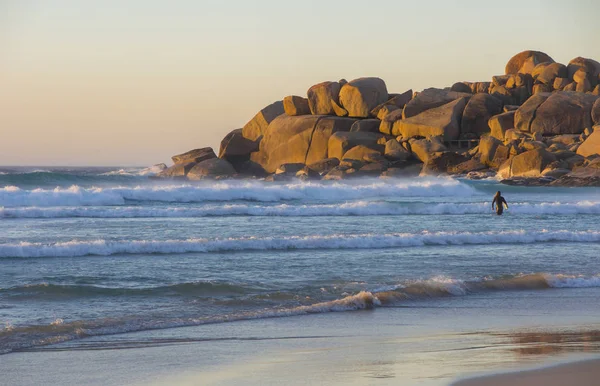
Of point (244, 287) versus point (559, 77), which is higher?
point (559, 77)

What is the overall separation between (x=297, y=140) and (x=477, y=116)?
1432 centimetres

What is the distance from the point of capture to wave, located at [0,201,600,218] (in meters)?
25.3

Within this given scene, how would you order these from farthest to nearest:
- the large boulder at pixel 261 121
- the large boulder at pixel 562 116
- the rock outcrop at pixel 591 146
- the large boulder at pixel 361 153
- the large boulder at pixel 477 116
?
1. the large boulder at pixel 261 121
2. the large boulder at pixel 477 116
3. the large boulder at pixel 562 116
4. the large boulder at pixel 361 153
5. the rock outcrop at pixel 591 146

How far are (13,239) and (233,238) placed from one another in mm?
4799

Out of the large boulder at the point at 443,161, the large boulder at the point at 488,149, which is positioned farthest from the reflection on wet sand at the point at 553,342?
the large boulder at the point at 488,149

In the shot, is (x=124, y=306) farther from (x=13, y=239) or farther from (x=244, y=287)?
(x=13, y=239)

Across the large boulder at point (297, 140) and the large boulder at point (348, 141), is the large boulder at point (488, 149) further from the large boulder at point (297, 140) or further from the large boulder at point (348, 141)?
the large boulder at point (297, 140)

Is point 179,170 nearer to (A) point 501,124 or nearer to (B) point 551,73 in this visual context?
(A) point 501,124

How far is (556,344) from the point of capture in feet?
25.8

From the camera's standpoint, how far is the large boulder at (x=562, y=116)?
5991cm

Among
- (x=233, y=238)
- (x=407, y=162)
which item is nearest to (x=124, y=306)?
(x=233, y=238)

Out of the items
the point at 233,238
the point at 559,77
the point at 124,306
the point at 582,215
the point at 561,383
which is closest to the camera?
the point at 561,383

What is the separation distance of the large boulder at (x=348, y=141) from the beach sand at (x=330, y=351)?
5168cm

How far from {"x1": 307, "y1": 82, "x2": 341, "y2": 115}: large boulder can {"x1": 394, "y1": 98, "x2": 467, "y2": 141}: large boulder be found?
6.85m
